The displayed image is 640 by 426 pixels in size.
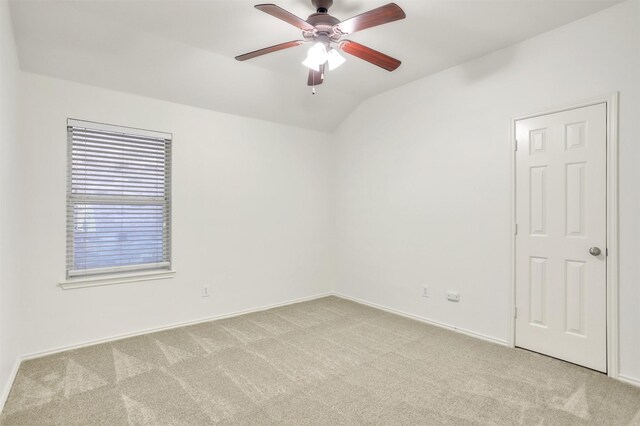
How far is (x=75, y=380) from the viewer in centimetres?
246

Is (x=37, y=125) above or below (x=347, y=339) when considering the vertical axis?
above

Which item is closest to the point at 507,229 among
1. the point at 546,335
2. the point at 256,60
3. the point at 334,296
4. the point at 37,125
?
the point at 546,335

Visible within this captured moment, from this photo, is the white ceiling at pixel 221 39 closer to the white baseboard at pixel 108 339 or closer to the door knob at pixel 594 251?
the door knob at pixel 594 251

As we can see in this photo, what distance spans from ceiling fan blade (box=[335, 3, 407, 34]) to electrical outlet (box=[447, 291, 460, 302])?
8.78ft

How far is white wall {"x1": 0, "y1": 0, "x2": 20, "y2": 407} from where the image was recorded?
2092mm

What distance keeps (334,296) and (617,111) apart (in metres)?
3.74

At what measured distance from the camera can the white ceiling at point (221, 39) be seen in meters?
2.46

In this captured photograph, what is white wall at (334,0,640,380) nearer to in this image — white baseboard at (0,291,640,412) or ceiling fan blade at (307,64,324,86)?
white baseboard at (0,291,640,412)

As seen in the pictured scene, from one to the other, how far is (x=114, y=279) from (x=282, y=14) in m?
2.83

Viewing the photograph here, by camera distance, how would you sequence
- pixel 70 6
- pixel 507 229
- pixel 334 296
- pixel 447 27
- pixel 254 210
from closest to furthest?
pixel 70 6, pixel 447 27, pixel 507 229, pixel 254 210, pixel 334 296

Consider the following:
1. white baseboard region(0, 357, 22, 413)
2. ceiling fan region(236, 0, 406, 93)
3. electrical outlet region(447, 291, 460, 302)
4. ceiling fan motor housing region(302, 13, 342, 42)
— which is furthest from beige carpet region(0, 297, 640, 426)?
ceiling fan motor housing region(302, 13, 342, 42)

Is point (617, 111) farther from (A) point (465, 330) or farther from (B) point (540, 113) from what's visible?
(A) point (465, 330)

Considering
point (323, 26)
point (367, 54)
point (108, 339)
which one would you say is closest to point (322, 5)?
point (323, 26)

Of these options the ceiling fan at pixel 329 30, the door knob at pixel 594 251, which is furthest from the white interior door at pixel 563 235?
the ceiling fan at pixel 329 30
